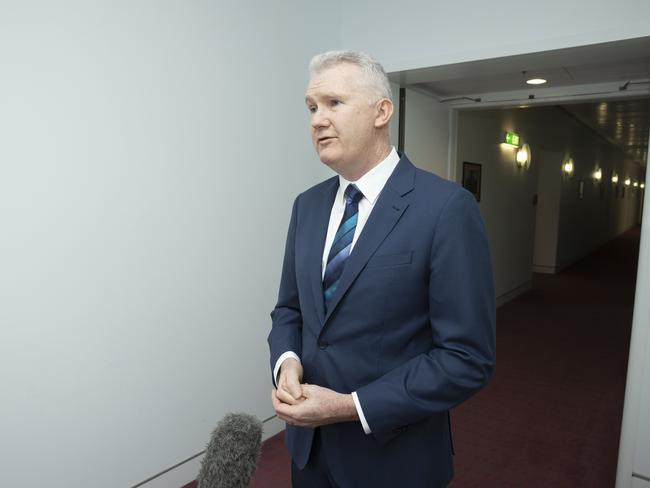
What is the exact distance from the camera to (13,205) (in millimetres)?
1830

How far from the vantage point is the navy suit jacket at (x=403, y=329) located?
111cm

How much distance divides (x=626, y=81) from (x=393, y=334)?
306 centimetres

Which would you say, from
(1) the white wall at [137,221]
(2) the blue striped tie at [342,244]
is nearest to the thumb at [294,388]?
(2) the blue striped tie at [342,244]

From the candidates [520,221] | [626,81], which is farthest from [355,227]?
[520,221]

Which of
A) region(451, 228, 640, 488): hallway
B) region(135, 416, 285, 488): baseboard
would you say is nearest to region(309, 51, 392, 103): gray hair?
region(135, 416, 285, 488): baseboard

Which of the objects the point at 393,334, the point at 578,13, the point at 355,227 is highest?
the point at 578,13

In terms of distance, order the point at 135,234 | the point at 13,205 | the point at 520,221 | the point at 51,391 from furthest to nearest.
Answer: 1. the point at 520,221
2. the point at 135,234
3. the point at 51,391
4. the point at 13,205

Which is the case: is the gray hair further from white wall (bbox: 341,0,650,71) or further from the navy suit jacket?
white wall (bbox: 341,0,650,71)

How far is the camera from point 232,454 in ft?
2.05

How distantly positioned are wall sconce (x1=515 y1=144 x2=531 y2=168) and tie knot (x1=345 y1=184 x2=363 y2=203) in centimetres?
646

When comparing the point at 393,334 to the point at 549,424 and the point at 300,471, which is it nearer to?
the point at 300,471

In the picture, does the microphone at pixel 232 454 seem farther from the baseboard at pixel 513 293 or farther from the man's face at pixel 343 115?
the baseboard at pixel 513 293

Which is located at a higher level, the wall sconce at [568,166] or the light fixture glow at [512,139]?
the light fixture glow at [512,139]

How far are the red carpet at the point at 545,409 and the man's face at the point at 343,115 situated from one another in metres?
2.13
